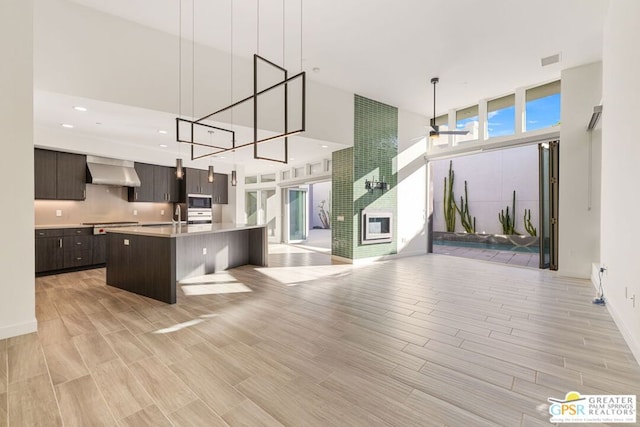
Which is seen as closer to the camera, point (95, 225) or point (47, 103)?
point (47, 103)

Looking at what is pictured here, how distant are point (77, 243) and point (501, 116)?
30.4 feet

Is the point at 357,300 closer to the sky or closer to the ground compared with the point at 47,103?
closer to the ground

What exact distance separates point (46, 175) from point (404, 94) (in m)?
7.41

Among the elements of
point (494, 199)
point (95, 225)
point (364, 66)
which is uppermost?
point (364, 66)

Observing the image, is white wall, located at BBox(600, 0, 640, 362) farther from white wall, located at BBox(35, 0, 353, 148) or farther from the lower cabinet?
the lower cabinet

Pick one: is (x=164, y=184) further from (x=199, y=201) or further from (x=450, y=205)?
(x=450, y=205)

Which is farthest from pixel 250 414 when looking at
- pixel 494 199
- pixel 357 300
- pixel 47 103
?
pixel 494 199

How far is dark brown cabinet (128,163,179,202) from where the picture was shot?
6.73 m

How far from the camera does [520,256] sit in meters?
7.52

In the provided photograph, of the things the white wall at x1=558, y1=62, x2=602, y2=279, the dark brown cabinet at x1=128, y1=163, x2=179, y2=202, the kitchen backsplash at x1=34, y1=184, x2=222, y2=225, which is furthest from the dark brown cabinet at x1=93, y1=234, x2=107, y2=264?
the white wall at x1=558, y1=62, x2=602, y2=279

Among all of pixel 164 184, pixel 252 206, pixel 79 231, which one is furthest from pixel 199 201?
pixel 252 206

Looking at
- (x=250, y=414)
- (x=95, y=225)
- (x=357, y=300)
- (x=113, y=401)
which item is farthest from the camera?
(x=95, y=225)

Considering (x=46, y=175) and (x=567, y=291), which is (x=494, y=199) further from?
(x=46, y=175)

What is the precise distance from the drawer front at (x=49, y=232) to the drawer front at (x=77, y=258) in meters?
0.39
